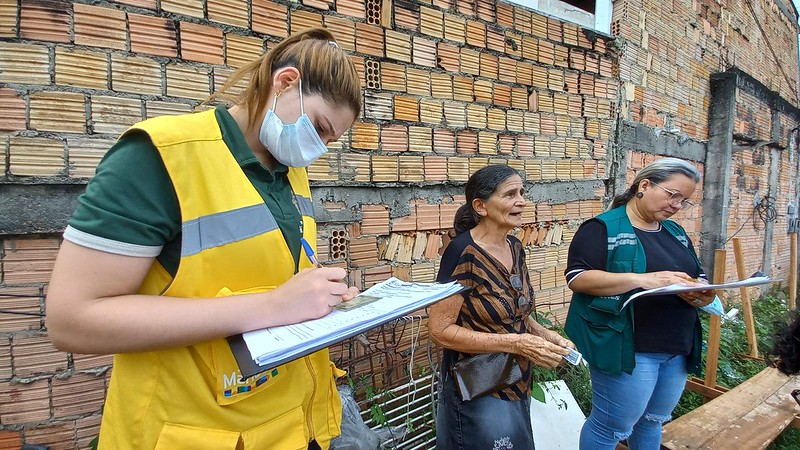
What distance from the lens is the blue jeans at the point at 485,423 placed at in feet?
5.82

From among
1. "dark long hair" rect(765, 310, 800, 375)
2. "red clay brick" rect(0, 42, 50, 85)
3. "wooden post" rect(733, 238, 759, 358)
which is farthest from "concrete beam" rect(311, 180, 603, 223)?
"wooden post" rect(733, 238, 759, 358)

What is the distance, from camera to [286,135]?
1.04 meters

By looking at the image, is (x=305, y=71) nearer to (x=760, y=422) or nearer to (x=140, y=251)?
(x=140, y=251)

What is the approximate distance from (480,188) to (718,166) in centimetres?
565

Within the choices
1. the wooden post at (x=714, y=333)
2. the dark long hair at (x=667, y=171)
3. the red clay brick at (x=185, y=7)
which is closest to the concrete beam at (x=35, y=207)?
the red clay brick at (x=185, y=7)

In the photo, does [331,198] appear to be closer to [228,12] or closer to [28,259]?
Result: [228,12]

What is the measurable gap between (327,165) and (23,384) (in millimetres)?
1763

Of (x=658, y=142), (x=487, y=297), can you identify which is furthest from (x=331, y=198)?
(x=658, y=142)

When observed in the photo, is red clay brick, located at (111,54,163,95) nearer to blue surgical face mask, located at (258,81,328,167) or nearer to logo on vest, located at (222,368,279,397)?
blue surgical face mask, located at (258,81,328,167)

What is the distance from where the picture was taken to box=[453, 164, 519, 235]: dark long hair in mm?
2084

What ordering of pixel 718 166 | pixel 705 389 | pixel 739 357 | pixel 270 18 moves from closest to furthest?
pixel 270 18 → pixel 705 389 → pixel 739 357 → pixel 718 166

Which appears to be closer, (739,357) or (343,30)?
(343,30)

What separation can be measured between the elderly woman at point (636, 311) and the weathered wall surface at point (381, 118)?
114 centimetres

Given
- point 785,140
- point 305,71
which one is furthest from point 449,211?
point 785,140
